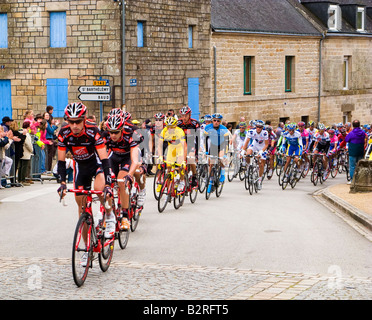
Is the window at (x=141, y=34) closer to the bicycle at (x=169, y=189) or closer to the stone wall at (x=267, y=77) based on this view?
the stone wall at (x=267, y=77)

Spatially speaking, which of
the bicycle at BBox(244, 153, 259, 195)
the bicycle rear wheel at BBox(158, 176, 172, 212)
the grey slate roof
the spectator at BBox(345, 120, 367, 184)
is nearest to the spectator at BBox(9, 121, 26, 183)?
the bicycle rear wheel at BBox(158, 176, 172, 212)

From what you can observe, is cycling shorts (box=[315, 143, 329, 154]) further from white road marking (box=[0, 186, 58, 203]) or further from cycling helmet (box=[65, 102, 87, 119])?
cycling helmet (box=[65, 102, 87, 119])

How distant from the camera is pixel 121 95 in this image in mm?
30797

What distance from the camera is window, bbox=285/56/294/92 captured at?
42503 mm

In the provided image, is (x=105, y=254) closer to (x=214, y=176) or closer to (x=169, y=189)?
(x=169, y=189)

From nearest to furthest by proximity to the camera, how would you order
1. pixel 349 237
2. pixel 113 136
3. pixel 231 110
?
1. pixel 113 136
2. pixel 349 237
3. pixel 231 110

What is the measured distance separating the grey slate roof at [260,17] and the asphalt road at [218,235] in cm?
2055

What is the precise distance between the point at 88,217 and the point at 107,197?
0.40 metres

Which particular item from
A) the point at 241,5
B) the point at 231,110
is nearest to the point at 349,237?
the point at 231,110

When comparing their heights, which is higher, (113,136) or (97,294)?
(113,136)

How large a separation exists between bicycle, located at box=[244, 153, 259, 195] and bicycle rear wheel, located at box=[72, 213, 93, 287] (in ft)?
36.0

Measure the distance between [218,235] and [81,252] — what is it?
3.92 m

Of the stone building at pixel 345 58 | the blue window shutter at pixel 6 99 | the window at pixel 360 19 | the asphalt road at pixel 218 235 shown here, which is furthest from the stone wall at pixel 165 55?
the window at pixel 360 19

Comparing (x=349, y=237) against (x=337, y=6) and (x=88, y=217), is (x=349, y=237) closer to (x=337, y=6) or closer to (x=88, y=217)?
(x=88, y=217)
